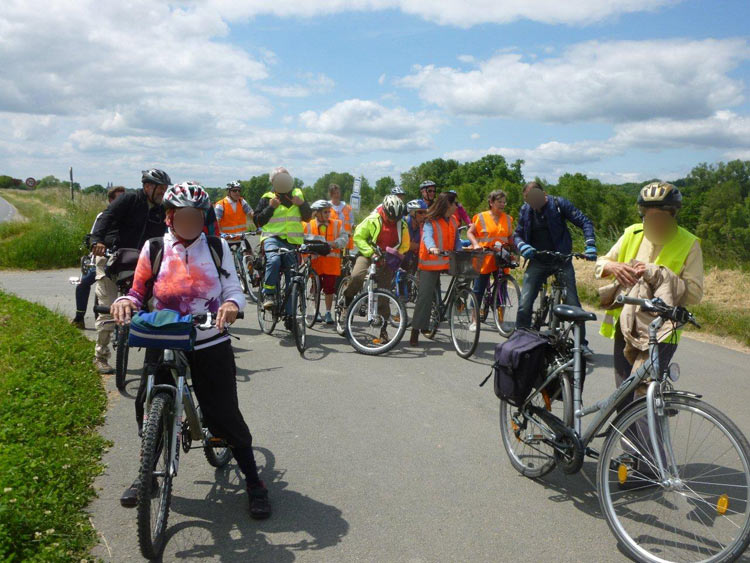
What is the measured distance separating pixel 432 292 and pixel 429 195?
1989mm

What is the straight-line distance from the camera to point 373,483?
4289 mm

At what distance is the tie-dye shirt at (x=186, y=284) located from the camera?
370cm

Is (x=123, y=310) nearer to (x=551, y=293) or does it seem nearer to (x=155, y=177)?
(x=155, y=177)

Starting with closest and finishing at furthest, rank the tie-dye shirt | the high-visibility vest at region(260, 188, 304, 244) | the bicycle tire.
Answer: the tie-dye shirt < the bicycle tire < the high-visibility vest at region(260, 188, 304, 244)

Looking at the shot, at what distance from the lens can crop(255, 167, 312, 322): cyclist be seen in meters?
8.89

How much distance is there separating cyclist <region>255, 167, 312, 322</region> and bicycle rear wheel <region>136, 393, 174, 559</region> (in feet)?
17.9

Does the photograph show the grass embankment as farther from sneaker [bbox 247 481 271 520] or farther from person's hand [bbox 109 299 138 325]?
sneaker [bbox 247 481 271 520]

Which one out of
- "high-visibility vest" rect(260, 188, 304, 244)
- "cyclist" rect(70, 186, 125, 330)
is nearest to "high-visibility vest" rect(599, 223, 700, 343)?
"high-visibility vest" rect(260, 188, 304, 244)

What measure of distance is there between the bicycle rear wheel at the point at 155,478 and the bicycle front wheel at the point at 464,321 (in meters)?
4.88

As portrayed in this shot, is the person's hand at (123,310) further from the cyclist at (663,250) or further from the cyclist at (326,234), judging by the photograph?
the cyclist at (326,234)

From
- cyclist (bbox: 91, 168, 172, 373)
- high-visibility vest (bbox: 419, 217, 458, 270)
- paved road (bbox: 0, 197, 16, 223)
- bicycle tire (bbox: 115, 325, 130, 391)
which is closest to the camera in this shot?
bicycle tire (bbox: 115, 325, 130, 391)

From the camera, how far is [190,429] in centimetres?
378

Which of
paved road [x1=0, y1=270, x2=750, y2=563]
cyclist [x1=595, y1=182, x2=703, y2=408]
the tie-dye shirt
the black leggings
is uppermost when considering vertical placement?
cyclist [x1=595, y1=182, x2=703, y2=408]

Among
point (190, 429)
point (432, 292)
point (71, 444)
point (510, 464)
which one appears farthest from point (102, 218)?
point (510, 464)
